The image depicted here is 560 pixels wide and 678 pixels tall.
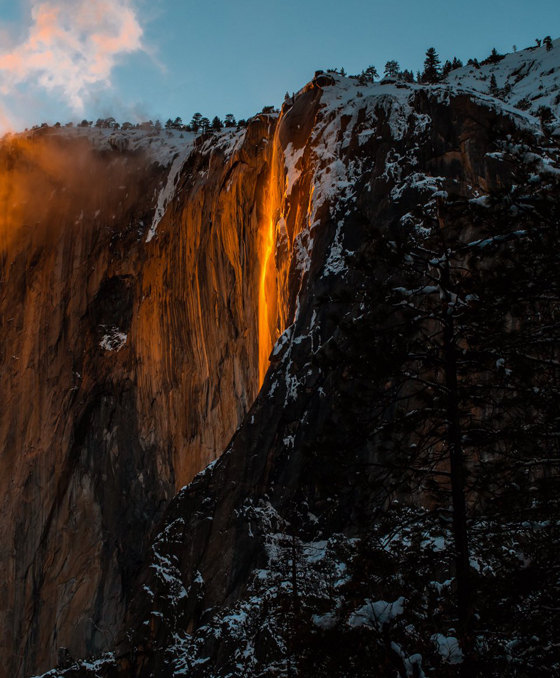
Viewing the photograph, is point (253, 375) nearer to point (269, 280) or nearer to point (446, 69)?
point (269, 280)

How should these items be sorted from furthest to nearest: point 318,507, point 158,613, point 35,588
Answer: point 35,588, point 158,613, point 318,507

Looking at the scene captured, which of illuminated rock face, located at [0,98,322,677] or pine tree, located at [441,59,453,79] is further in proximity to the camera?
pine tree, located at [441,59,453,79]

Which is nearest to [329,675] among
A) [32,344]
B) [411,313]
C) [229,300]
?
[411,313]

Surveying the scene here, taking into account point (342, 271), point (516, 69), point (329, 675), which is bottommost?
point (329, 675)

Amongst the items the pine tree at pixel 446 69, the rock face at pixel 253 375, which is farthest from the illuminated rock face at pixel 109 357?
the pine tree at pixel 446 69

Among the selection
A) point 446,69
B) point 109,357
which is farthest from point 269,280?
point 446,69

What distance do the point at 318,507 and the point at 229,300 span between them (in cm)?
2015

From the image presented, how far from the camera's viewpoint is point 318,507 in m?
18.2

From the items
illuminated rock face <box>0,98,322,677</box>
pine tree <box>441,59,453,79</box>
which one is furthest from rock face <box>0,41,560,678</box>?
pine tree <box>441,59,453,79</box>

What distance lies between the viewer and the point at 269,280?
2914 centimetres

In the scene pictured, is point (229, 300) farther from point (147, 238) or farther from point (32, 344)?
point (32, 344)

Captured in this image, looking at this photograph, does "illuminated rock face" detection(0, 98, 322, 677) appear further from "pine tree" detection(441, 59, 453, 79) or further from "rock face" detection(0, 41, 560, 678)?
"pine tree" detection(441, 59, 453, 79)

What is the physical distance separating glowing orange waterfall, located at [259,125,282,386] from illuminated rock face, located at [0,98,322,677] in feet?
0.95

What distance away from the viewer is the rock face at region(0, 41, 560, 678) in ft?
27.7
